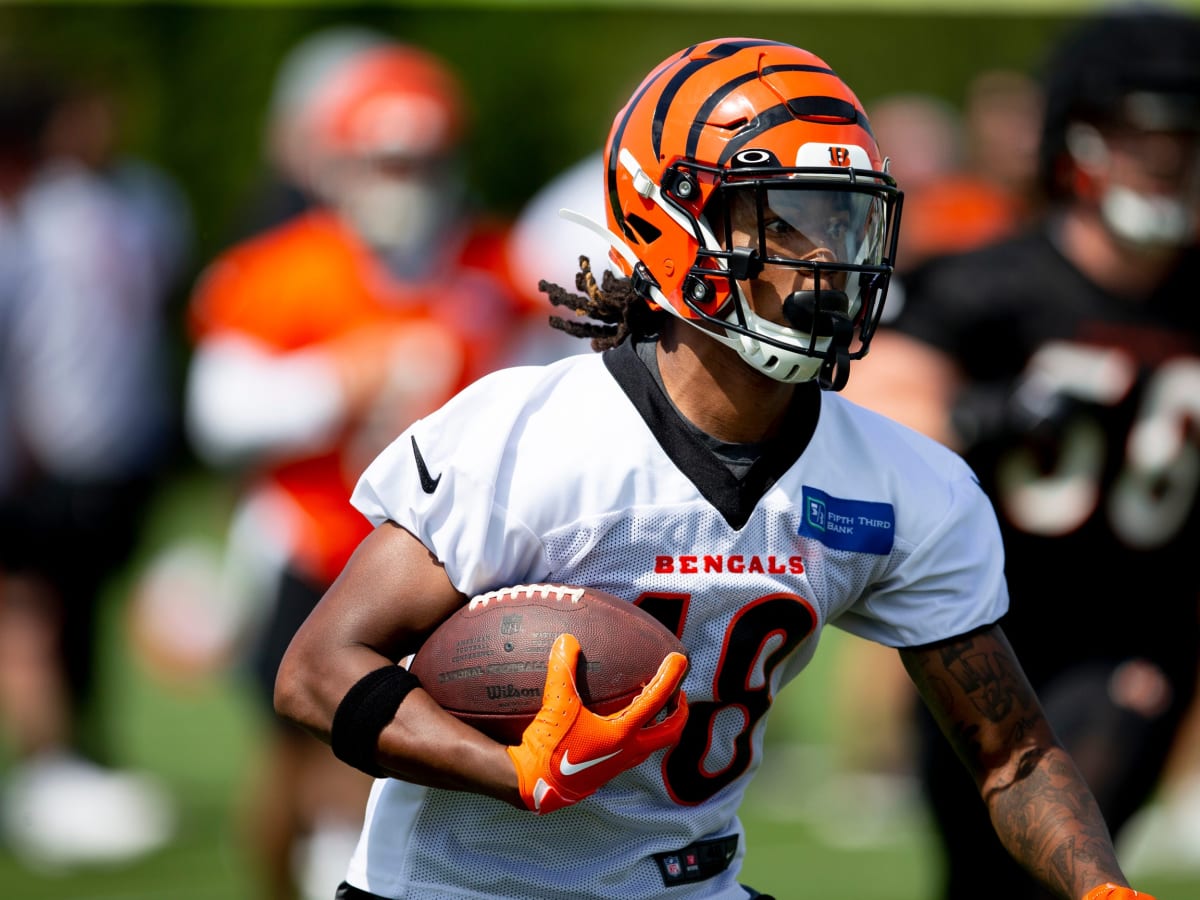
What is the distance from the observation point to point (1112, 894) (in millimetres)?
2855

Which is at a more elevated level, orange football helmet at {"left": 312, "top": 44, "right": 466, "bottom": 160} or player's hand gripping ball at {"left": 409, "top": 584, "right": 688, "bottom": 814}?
orange football helmet at {"left": 312, "top": 44, "right": 466, "bottom": 160}

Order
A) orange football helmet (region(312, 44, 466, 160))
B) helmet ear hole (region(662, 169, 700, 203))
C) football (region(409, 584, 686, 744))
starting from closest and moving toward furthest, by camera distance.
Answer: football (region(409, 584, 686, 744)) → helmet ear hole (region(662, 169, 700, 203)) → orange football helmet (region(312, 44, 466, 160))

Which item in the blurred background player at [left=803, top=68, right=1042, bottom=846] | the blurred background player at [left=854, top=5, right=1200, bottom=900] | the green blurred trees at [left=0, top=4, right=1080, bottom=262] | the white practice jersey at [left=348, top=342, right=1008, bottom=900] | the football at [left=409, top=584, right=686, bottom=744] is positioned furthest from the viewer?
the green blurred trees at [left=0, top=4, right=1080, bottom=262]

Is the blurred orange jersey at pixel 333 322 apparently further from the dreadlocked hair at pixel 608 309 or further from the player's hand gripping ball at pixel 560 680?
the player's hand gripping ball at pixel 560 680

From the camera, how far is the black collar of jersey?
2990 mm

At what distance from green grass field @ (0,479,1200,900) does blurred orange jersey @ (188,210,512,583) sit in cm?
106

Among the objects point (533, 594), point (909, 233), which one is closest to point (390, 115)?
point (533, 594)

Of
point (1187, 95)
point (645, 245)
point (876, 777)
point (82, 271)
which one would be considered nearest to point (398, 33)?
point (82, 271)

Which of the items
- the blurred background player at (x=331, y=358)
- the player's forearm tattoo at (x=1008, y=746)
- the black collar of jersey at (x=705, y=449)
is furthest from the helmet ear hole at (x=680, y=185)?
A: the blurred background player at (x=331, y=358)

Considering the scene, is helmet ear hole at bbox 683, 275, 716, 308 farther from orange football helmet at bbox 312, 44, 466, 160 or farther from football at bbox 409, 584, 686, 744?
orange football helmet at bbox 312, 44, 466, 160

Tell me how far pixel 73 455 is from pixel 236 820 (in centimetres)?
182

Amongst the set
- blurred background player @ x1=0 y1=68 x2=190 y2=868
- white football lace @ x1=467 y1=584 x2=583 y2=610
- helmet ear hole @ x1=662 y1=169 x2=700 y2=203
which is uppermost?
helmet ear hole @ x1=662 y1=169 x2=700 y2=203

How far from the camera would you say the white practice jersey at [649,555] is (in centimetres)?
291

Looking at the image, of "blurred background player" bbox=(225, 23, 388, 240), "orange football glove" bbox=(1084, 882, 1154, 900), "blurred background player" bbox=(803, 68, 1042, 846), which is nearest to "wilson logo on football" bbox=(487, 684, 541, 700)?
"orange football glove" bbox=(1084, 882, 1154, 900)
